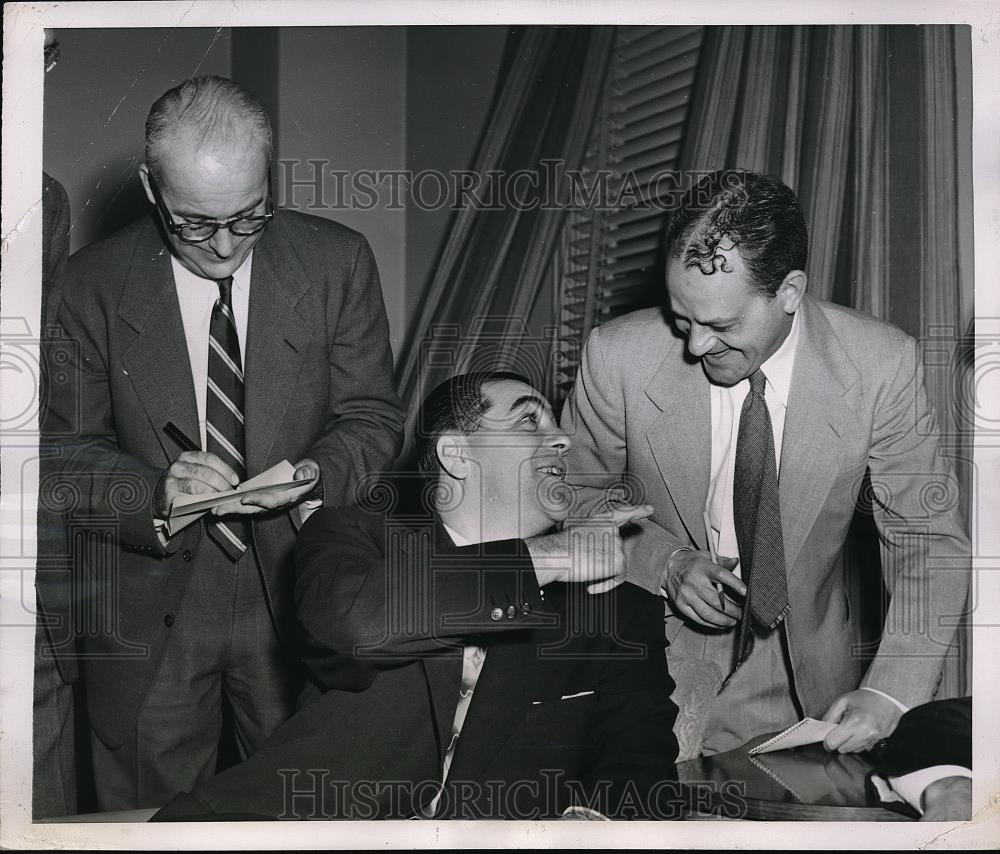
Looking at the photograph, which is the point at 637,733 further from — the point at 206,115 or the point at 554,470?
the point at 206,115

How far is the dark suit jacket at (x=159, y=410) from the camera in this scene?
9.23 ft

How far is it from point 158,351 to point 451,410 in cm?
82

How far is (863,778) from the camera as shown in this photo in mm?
2801

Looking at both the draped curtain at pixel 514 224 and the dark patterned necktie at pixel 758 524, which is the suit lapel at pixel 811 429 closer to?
the dark patterned necktie at pixel 758 524

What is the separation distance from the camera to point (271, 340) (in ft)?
9.34

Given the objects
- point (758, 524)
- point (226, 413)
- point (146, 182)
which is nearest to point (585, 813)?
point (758, 524)

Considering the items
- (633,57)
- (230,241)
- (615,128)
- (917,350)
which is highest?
(633,57)

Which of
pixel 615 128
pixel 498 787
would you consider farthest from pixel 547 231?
pixel 498 787

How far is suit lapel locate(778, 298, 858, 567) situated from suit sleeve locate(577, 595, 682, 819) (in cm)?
45

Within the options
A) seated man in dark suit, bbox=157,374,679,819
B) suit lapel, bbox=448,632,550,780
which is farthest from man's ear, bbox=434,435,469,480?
suit lapel, bbox=448,632,550,780

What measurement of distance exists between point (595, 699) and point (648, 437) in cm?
74

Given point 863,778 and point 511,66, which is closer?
point 863,778

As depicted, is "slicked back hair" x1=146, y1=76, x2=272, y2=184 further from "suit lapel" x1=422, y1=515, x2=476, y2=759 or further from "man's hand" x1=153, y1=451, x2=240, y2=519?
"suit lapel" x1=422, y1=515, x2=476, y2=759

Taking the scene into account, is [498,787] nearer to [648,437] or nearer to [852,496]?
[648,437]
